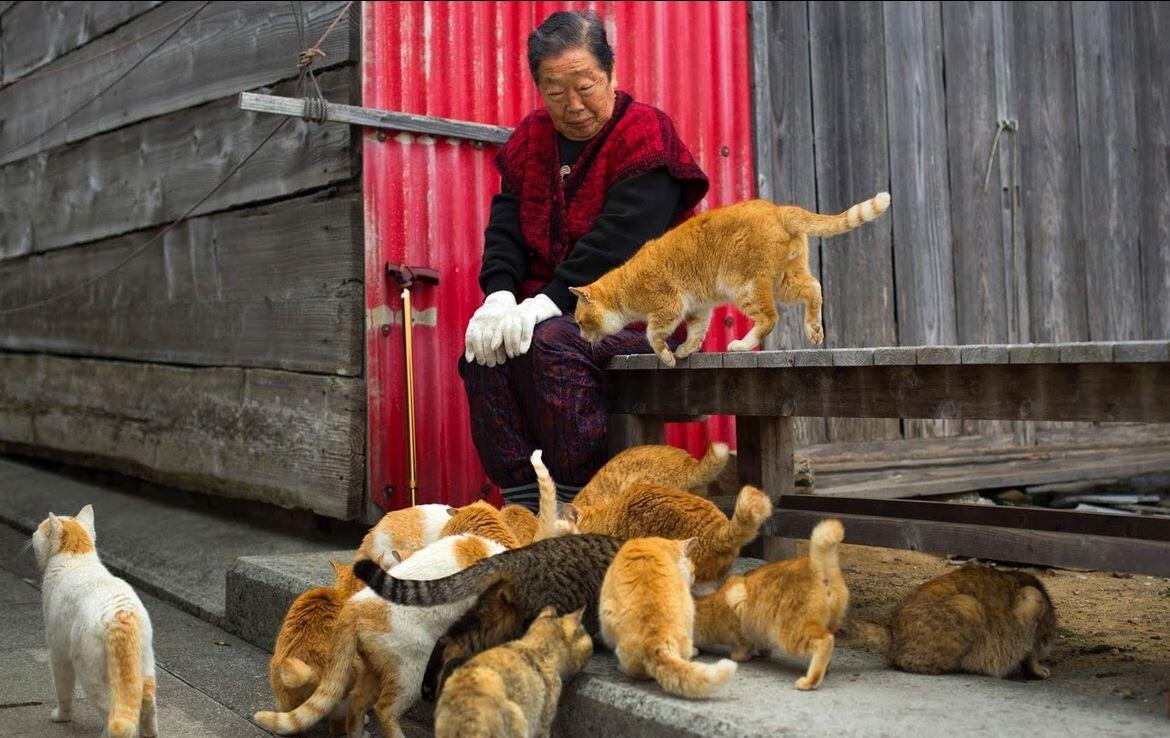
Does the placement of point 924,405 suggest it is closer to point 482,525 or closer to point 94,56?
point 482,525

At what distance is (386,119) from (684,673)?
298cm

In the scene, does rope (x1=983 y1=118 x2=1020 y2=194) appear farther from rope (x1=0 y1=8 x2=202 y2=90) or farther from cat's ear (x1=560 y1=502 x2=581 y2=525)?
cat's ear (x1=560 y1=502 x2=581 y2=525)

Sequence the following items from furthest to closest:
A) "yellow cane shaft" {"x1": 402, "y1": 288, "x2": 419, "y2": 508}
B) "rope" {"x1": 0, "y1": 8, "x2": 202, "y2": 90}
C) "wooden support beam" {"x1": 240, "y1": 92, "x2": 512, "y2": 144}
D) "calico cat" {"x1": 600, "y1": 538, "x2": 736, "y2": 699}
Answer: "rope" {"x1": 0, "y1": 8, "x2": 202, "y2": 90}
"yellow cane shaft" {"x1": 402, "y1": 288, "x2": 419, "y2": 508}
"wooden support beam" {"x1": 240, "y1": 92, "x2": 512, "y2": 144}
"calico cat" {"x1": 600, "y1": 538, "x2": 736, "y2": 699}

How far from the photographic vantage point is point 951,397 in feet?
10.1

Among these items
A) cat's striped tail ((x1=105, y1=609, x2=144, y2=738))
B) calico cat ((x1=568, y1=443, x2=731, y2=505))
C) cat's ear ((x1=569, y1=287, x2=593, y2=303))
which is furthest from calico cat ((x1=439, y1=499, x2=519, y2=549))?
cat's striped tail ((x1=105, y1=609, x2=144, y2=738))

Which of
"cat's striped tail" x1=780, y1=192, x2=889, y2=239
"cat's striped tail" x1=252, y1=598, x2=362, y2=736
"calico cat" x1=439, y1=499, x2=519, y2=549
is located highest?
"cat's striped tail" x1=780, y1=192, x2=889, y2=239

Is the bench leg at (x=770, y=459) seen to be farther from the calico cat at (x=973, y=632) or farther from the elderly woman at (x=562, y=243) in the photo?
the calico cat at (x=973, y=632)

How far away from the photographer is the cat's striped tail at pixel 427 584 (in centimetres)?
260

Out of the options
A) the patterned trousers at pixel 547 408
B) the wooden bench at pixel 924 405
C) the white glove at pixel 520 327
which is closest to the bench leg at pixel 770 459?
the wooden bench at pixel 924 405

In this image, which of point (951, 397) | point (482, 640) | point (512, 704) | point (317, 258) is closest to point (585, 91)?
point (317, 258)

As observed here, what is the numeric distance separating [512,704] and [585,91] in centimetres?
243

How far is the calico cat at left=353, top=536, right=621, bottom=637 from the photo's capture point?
2.87m

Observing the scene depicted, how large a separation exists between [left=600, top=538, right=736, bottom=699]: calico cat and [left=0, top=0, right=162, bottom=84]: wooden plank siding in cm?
473

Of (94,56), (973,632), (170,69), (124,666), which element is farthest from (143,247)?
(973,632)
